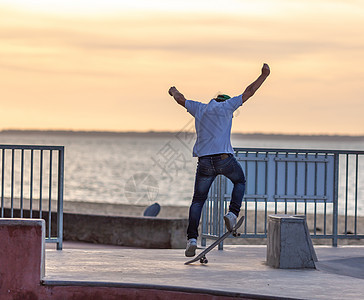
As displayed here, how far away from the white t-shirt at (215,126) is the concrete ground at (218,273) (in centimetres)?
132

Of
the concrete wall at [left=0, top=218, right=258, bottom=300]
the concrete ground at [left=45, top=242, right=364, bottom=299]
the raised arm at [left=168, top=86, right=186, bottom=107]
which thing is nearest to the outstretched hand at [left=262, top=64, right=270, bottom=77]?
the raised arm at [left=168, top=86, right=186, bottom=107]

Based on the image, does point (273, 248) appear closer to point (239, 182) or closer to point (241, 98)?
point (239, 182)

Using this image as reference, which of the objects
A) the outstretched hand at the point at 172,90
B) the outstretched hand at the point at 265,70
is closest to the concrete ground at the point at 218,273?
the outstretched hand at the point at 172,90

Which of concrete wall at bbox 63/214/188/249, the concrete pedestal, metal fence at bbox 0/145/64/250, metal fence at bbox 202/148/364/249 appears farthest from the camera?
concrete wall at bbox 63/214/188/249

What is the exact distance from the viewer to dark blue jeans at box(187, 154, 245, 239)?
9.74 meters

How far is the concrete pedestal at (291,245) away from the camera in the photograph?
981cm

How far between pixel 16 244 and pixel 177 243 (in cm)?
751

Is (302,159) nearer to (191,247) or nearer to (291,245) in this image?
(291,245)

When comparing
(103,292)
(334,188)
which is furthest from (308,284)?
(334,188)

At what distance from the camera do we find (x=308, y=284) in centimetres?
854

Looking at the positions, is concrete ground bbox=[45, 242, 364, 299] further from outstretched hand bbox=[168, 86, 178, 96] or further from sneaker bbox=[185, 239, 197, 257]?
outstretched hand bbox=[168, 86, 178, 96]

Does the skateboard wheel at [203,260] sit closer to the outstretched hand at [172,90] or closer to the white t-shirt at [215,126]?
the white t-shirt at [215,126]

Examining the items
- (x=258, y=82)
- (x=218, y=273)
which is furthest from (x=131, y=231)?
(x=258, y=82)

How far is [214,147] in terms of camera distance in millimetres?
9695
